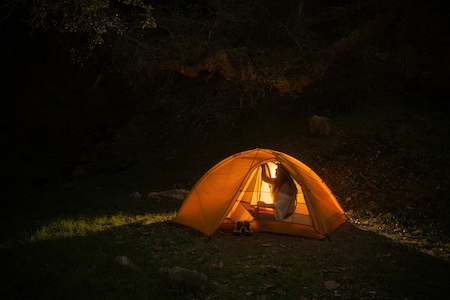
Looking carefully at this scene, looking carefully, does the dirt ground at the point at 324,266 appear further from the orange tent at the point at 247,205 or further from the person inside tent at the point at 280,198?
the person inside tent at the point at 280,198

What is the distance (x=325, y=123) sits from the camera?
1495 centimetres

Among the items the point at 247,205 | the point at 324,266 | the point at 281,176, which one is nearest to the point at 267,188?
the point at 247,205

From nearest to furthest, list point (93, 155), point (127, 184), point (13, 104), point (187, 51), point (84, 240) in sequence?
point (84, 240) → point (187, 51) → point (127, 184) → point (13, 104) → point (93, 155)

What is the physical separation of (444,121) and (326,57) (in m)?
4.75

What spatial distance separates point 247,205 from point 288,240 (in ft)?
5.26

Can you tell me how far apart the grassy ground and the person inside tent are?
620 mm

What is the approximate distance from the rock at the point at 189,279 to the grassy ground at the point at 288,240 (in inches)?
4.0

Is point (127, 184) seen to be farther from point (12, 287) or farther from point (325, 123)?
point (12, 287)

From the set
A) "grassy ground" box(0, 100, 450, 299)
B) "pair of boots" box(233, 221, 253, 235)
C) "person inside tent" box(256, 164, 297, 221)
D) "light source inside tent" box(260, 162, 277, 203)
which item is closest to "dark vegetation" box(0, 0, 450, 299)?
"grassy ground" box(0, 100, 450, 299)

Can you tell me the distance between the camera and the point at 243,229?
887 centimetres

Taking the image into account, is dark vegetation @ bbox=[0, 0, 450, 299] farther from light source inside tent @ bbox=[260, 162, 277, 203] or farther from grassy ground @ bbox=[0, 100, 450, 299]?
light source inside tent @ bbox=[260, 162, 277, 203]

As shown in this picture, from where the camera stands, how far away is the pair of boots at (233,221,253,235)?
876cm

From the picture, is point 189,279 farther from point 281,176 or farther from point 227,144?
point 227,144

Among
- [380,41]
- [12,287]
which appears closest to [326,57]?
[380,41]
